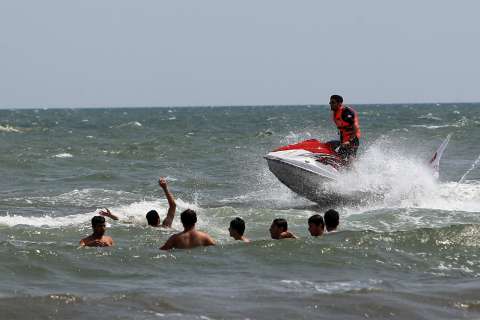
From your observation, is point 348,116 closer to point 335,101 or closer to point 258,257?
point 335,101

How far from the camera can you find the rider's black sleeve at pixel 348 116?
581 inches

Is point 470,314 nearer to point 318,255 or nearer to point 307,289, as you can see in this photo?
point 307,289

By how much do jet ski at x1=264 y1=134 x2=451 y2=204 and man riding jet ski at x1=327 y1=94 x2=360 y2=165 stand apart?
112 mm

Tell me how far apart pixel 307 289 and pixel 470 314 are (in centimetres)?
148

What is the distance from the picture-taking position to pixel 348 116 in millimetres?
14758

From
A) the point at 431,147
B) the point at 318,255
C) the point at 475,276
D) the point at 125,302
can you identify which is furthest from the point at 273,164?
the point at 431,147

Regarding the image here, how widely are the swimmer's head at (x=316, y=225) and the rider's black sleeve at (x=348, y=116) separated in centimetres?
430

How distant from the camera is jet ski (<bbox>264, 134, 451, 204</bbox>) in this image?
1522 centimetres

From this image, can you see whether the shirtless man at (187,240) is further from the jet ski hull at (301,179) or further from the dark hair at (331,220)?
the jet ski hull at (301,179)

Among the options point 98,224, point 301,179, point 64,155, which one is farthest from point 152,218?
point 64,155

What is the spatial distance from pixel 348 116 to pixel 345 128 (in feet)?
0.78

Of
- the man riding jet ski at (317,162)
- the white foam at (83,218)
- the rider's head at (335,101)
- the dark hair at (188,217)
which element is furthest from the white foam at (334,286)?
the man riding jet ski at (317,162)

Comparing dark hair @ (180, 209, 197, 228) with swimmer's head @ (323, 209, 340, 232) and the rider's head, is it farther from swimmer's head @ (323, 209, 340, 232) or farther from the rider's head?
the rider's head

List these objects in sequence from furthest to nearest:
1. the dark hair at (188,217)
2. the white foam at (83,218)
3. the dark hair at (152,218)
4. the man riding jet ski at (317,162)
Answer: the man riding jet ski at (317,162)
the white foam at (83,218)
the dark hair at (152,218)
the dark hair at (188,217)
